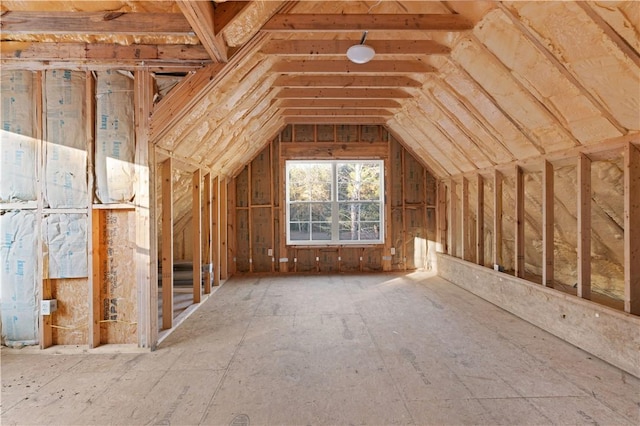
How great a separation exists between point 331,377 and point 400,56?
332cm

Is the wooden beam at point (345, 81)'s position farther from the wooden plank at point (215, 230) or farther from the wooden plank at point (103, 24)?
the wooden plank at point (215, 230)

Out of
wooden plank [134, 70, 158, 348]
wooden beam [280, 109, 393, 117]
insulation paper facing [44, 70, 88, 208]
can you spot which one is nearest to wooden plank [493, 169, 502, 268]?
wooden beam [280, 109, 393, 117]

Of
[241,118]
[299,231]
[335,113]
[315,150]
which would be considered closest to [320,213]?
[299,231]

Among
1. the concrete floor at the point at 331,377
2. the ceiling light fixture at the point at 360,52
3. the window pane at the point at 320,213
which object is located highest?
the ceiling light fixture at the point at 360,52

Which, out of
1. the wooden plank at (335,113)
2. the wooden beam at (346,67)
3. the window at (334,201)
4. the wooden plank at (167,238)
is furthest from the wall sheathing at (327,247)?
the wooden plank at (167,238)

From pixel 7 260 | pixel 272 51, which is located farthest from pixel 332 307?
pixel 7 260

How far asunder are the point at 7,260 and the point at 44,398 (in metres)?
1.49

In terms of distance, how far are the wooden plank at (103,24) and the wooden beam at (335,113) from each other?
3.03 m

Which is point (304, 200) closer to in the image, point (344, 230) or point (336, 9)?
point (344, 230)

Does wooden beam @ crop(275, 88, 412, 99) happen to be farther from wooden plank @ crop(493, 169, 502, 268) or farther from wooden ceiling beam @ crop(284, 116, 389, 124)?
wooden plank @ crop(493, 169, 502, 268)

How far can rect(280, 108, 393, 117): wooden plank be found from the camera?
5.60m

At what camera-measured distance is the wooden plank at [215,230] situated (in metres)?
5.43

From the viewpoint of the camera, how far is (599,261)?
4.11 metres

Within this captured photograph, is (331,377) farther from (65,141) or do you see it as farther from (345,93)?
(345,93)
